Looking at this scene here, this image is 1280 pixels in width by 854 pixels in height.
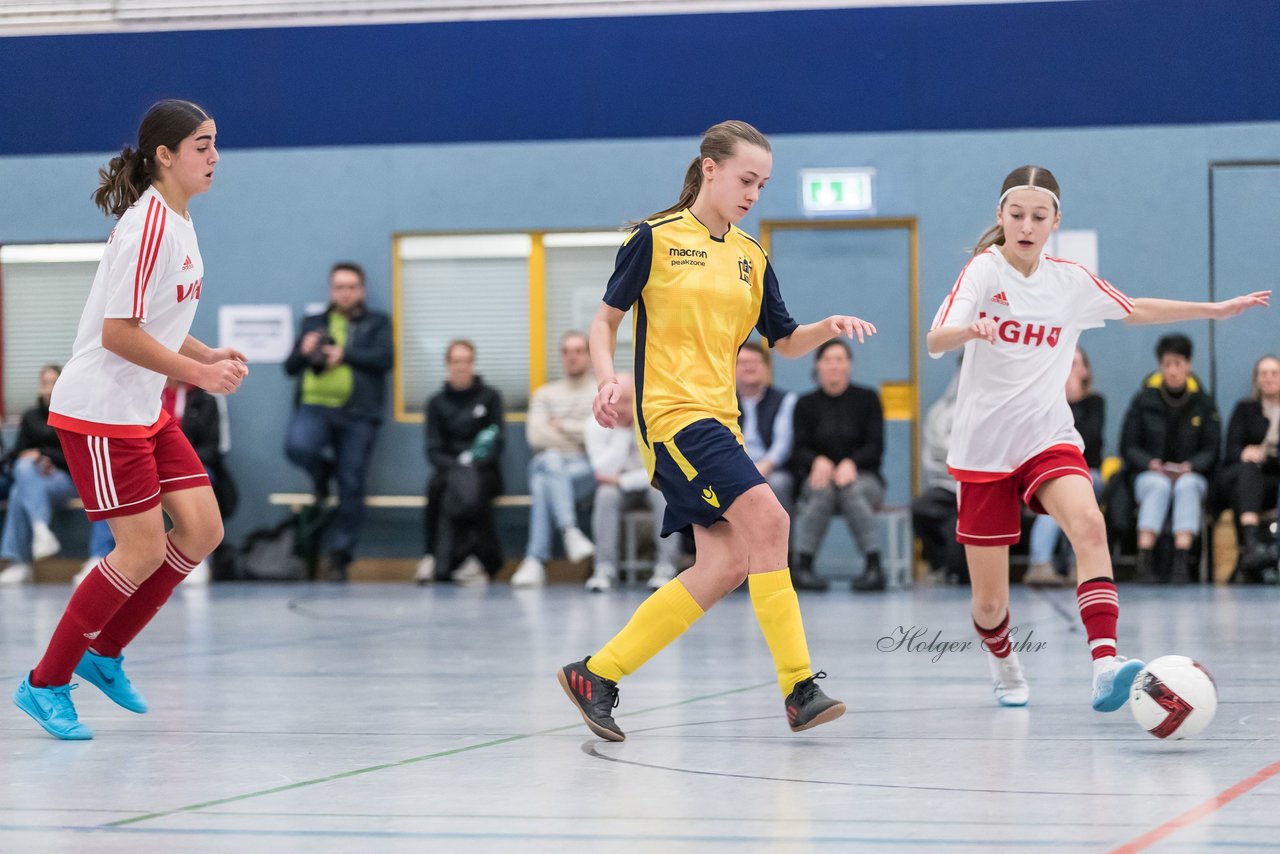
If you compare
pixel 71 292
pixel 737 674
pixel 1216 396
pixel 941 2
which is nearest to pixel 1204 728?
pixel 737 674

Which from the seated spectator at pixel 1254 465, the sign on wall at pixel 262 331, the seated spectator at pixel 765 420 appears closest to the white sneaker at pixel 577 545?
the seated spectator at pixel 765 420

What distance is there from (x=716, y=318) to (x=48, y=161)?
1040 centimetres

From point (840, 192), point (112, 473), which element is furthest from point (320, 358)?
point (112, 473)

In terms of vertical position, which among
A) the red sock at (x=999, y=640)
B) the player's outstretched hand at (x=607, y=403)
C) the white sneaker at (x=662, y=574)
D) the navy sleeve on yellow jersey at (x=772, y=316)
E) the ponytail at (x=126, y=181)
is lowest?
the white sneaker at (x=662, y=574)

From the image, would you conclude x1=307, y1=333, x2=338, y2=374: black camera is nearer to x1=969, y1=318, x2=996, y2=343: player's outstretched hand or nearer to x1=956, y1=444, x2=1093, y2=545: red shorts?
x1=956, y1=444, x2=1093, y2=545: red shorts

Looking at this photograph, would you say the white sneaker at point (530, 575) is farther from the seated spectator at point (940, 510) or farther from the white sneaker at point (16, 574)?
the white sneaker at point (16, 574)

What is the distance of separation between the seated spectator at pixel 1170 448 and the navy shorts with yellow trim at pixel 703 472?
24.0 ft

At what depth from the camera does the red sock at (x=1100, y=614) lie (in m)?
5.00

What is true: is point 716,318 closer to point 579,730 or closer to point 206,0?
point 579,730

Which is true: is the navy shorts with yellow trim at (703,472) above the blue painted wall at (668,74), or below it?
below

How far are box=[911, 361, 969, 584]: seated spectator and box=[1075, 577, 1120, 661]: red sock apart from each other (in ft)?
21.5

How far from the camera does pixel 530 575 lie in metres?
12.0

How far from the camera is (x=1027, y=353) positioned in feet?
17.9

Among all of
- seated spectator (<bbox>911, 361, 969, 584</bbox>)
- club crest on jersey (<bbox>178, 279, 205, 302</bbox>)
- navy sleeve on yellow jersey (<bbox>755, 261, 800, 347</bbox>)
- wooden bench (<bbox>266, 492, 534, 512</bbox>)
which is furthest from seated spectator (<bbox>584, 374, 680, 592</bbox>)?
club crest on jersey (<bbox>178, 279, 205, 302</bbox>)
